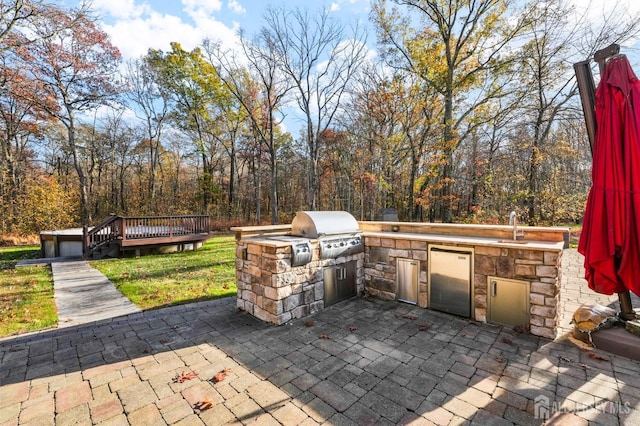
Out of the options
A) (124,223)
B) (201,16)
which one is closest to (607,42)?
(201,16)

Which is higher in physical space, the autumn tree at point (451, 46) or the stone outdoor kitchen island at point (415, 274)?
the autumn tree at point (451, 46)

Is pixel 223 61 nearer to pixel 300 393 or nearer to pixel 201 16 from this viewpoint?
pixel 201 16

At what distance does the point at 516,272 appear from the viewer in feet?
11.3

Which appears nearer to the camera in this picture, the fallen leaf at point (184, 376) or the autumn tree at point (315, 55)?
the fallen leaf at point (184, 376)

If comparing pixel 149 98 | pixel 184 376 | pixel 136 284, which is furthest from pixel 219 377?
pixel 149 98

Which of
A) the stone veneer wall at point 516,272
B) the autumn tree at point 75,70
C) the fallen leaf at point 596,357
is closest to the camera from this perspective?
the fallen leaf at point 596,357

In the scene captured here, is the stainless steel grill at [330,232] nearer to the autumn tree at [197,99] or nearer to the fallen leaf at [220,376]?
the fallen leaf at [220,376]

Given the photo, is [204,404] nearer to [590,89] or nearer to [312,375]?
[312,375]

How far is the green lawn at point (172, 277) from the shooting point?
204 inches

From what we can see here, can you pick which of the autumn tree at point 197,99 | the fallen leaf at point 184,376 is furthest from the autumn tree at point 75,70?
the fallen leaf at point 184,376

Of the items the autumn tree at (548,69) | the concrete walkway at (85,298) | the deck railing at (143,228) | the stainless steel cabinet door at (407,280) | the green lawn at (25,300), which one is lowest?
the concrete walkway at (85,298)

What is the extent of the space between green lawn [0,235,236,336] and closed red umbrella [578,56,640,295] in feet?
17.5

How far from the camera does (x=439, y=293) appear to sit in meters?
4.12

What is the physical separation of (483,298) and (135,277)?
23.9 ft
